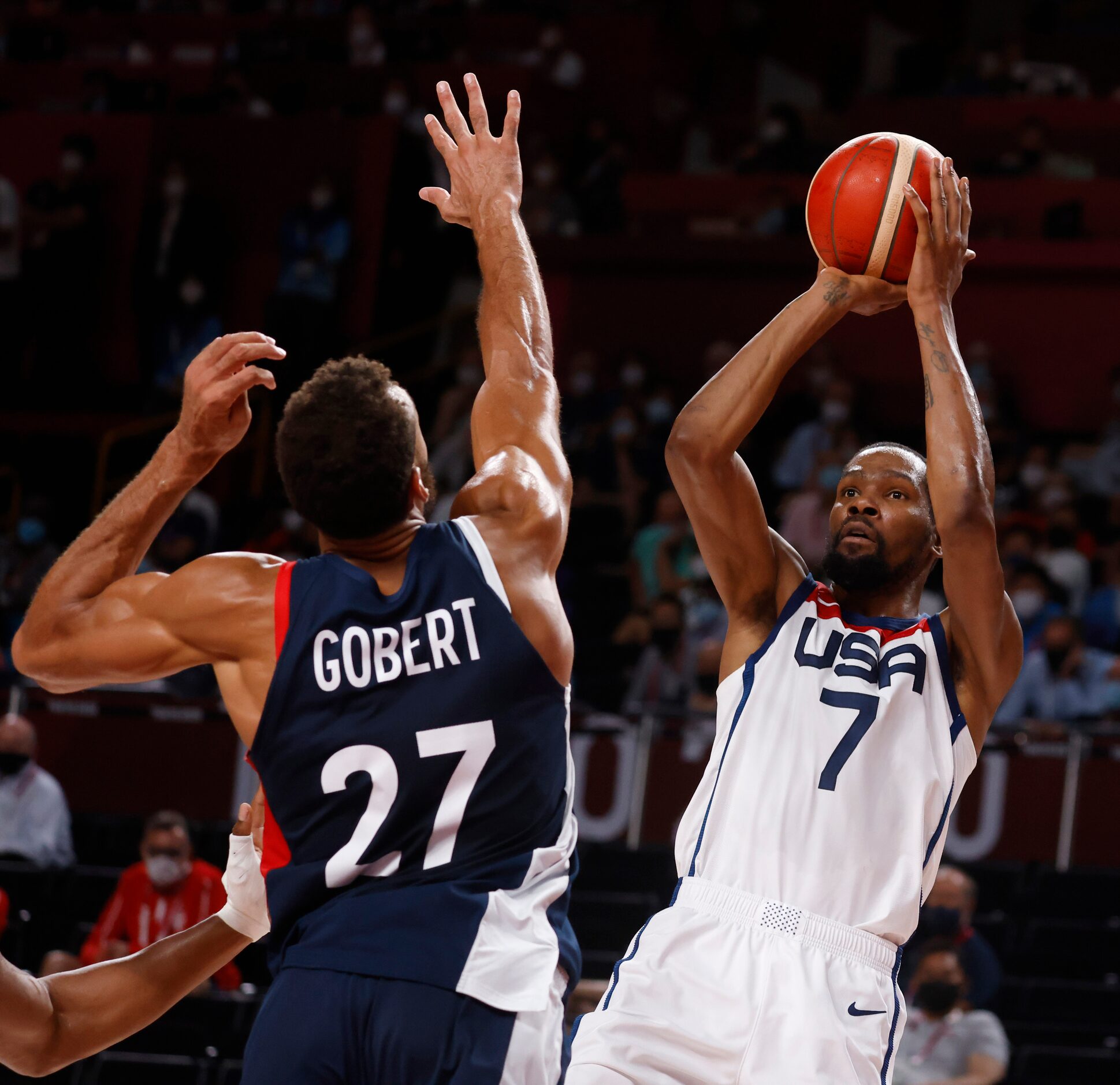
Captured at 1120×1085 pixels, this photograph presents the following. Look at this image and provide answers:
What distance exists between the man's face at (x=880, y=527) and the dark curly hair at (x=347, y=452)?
4.97 ft

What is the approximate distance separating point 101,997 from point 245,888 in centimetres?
39

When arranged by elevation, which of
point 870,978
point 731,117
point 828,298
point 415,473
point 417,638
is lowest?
point 870,978

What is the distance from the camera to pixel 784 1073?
3590 mm

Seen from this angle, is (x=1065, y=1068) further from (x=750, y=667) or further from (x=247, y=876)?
(x=247, y=876)

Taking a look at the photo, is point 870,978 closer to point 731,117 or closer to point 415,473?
point 415,473

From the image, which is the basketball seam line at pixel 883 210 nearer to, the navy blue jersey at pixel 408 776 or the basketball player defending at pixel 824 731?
the basketball player defending at pixel 824 731

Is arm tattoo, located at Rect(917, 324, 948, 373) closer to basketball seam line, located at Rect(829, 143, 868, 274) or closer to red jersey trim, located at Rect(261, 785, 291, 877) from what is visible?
basketball seam line, located at Rect(829, 143, 868, 274)

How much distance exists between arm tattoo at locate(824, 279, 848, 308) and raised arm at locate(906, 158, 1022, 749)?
180 millimetres

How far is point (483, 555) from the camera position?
10.1 feet

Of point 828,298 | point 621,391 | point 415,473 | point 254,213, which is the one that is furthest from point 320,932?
point 254,213

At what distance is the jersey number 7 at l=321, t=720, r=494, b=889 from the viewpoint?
2.93 metres

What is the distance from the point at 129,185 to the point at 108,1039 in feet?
47.5

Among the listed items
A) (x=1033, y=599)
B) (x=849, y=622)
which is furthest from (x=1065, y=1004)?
(x=849, y=622)

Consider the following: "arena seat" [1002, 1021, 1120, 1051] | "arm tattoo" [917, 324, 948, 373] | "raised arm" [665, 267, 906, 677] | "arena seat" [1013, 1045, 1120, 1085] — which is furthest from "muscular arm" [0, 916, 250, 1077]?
"arena seat" [1002, 1021, 1120, 1051]
